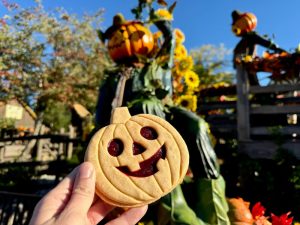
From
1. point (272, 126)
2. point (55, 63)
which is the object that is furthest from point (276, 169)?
point (55, 63)

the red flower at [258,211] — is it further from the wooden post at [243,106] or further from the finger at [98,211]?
the wooden post at [243,106]

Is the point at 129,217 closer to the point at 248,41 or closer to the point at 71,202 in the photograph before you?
the point at 71,202

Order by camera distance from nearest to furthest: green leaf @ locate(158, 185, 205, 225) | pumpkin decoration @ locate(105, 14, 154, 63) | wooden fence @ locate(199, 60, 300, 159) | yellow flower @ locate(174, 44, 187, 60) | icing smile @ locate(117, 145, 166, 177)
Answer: icing smile @ locate(117, 145, 166, 177) → green leaf @ locate(158, 185, 205, 225) → pumpkin decoration @ locate(105, 14, 154, 63) → yellow flower @ locate(174, 44, 187, 60) → wooden fence @ locate(199, 60, 300, 159)

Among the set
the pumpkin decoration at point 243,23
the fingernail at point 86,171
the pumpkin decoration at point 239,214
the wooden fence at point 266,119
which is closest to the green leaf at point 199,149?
the pumpkin decoration at point 239,214

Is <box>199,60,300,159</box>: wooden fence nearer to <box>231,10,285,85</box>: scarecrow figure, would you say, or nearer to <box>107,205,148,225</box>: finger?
<box>231,10,285,85</box>: scarecrow figure

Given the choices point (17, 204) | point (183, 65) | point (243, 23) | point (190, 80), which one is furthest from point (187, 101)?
point (243, 23)

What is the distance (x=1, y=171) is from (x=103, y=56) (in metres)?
8.57

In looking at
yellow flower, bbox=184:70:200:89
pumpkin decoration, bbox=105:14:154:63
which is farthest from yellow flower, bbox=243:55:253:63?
pumpkin decoration, bbox=105:14:154:63

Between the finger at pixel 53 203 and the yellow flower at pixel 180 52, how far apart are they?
2310 millimetres

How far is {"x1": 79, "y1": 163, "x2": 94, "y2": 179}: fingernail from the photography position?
3.45 ft

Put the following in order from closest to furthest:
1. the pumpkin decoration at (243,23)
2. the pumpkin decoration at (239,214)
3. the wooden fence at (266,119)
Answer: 1. the pumpkin decoration at (239,214)
2. the wooden fence at (266,119)
3. the pumpkin decoration at (243,23)

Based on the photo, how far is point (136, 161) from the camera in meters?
1.16

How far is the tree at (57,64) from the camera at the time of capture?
7594 millimetres

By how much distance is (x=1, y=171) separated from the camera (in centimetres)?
765
